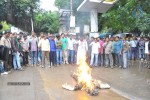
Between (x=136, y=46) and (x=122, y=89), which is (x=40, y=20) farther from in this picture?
(x=122, y=89)

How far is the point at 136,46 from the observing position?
2323 cm

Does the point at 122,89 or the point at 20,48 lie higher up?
the point at 20,48

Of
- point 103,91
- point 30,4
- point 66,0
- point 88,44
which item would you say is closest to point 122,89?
point 103,91

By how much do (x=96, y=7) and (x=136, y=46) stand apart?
14.0 ft

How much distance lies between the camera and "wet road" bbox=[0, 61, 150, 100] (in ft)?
33.1

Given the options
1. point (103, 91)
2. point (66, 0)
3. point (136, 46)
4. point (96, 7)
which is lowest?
point (103, 91)

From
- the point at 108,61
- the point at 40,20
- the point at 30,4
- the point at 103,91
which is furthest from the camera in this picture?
the point at 40,20

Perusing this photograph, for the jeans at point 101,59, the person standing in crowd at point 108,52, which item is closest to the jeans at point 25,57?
the jeans at point 101,59

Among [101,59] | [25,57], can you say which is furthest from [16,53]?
[101,59]

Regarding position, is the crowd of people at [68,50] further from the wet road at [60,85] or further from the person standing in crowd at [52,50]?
the wet road at [60,85]

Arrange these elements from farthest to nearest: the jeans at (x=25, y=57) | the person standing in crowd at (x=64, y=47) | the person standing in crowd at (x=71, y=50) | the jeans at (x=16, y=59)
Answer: the person standing in crowd at (x=71, y=50), the person standing in crowd at (x=64, y=47), the jeans at (x=25, y=57), the jeans at (x=16, y=59)

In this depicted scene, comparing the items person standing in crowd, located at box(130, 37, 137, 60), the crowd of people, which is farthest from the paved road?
person standing in crowd, located at box(130, 37, 137, 60)

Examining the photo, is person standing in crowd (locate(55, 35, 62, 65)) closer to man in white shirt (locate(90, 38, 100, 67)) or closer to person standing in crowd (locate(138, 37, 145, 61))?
man in white shirt (locate(90, 38, 100, 67))

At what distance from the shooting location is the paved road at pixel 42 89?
10.0 m
